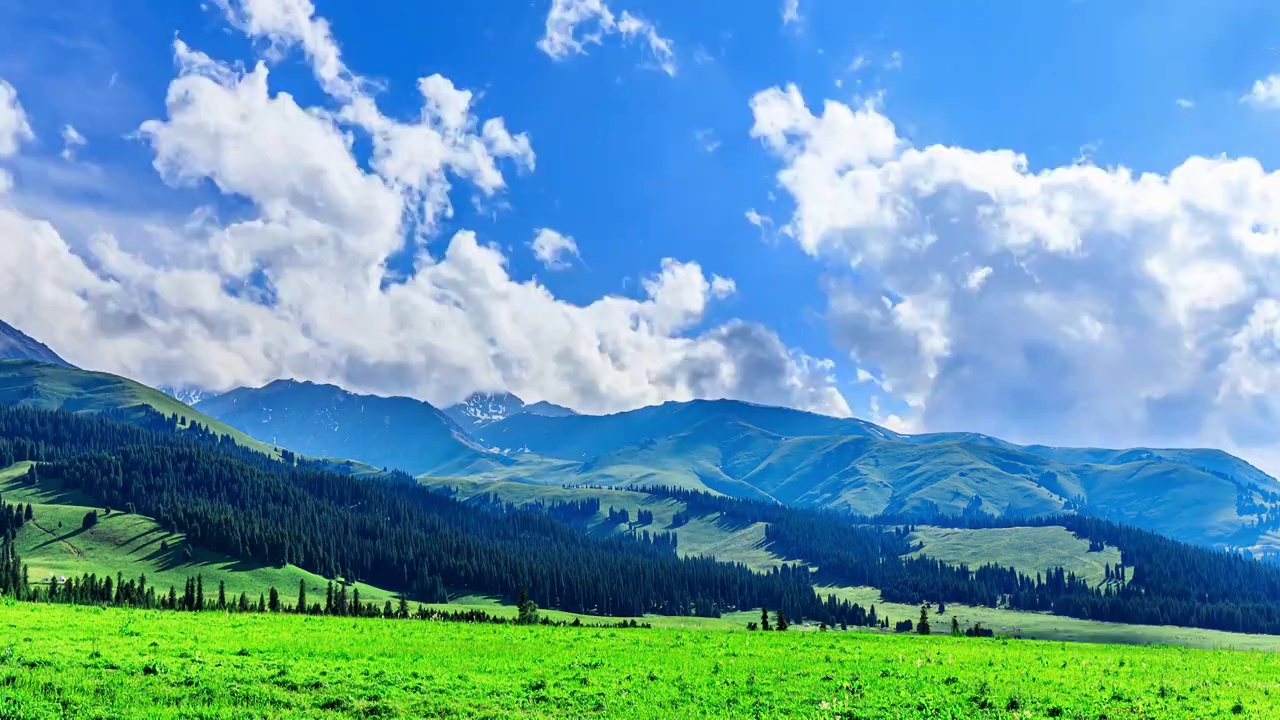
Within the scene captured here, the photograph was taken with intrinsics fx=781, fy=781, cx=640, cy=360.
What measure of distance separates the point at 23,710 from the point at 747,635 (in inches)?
1669

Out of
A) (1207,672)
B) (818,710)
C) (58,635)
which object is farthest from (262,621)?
(1207,672)

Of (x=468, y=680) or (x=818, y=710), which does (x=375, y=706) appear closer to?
(x=468, y=680)

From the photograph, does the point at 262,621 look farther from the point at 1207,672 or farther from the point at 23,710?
the point at 1207,672

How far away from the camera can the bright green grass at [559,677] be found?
93.6 ft

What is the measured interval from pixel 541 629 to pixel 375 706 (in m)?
29.5

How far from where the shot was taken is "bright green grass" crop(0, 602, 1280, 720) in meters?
28.5

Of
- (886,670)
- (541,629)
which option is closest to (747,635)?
(541,629)

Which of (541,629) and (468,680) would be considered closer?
(468,680)

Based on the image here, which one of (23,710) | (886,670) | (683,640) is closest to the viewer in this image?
(23,710)

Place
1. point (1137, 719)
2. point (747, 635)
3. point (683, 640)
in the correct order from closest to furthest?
point (1137, 719), point (683, 640), point (747, 635)

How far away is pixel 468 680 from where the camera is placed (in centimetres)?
3306

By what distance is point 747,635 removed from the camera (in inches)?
2206

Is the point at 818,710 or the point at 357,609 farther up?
the point at 818,710

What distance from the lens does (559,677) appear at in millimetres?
34344
